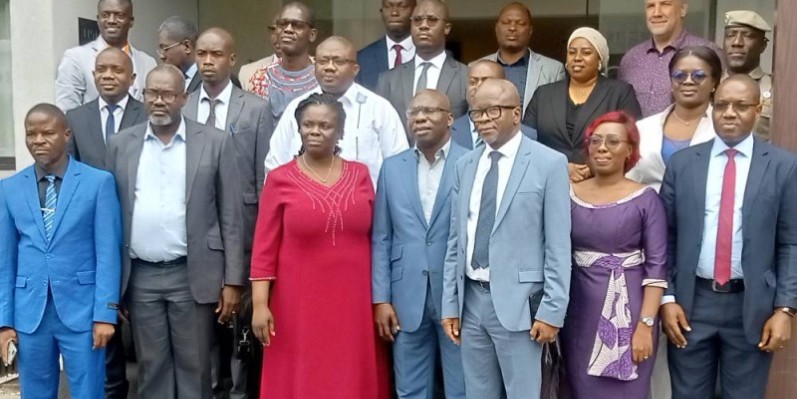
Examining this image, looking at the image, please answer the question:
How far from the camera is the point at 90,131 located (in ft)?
16.1

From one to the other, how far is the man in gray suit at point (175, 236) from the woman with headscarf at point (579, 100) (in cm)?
182

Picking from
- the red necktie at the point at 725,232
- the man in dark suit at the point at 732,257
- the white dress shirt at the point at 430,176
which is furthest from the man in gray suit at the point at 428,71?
the red necktie at the point at 725,232

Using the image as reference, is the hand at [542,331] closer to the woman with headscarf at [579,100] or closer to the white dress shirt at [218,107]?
the woman with headscarf at [579,100]

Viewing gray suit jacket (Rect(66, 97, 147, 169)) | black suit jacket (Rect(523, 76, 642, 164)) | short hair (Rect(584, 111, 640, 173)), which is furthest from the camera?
gray suit jacket (Rect(66, 97, 147, 169))

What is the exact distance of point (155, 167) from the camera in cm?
434

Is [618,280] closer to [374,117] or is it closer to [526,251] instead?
[526,251]

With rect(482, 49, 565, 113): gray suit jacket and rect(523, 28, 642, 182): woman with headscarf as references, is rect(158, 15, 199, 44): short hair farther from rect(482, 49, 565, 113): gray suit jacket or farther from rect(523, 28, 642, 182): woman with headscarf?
rect(523, 28, 642, 182): woman with headscarf

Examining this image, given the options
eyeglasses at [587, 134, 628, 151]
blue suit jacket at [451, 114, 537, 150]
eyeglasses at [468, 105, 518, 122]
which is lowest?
eyeglasses at [587, 134, 628, 151]

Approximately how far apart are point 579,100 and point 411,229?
1395mm

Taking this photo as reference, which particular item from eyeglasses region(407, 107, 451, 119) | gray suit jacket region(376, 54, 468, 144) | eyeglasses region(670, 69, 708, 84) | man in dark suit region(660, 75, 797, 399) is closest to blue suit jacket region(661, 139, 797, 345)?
man in dark suit region(660, 75, 797, 399)

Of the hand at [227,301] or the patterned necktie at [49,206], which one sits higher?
the patterned necktie at [49,206]

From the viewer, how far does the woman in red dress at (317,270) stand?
4145 mm

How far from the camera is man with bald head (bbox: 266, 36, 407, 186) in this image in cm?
462

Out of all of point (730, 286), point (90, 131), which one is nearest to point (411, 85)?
point (90, 131)
